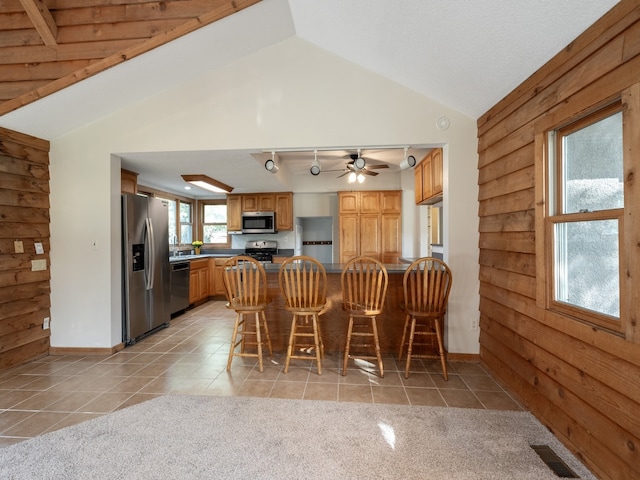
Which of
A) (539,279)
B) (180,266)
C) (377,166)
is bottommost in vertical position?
(180,266)

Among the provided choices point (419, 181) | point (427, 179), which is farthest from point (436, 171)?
point (419, 181)

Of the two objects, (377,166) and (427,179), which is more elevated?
(377,166)

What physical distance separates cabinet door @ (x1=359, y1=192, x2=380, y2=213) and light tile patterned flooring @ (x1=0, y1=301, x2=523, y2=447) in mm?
3216

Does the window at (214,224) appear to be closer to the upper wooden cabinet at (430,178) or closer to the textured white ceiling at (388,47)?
the textured white ceiling at (388,47)

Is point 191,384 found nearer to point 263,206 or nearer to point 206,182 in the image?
point 206,182

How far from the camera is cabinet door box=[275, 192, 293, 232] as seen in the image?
20.0 feet

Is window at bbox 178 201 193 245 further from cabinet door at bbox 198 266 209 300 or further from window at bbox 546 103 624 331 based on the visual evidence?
window at bbox 546 103 624 331

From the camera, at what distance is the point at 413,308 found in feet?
8.76

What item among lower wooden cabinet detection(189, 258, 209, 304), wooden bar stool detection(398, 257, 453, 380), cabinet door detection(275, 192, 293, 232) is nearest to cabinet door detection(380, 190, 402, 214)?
cabinet door detection(275, 192, 293, 232)

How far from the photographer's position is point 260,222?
6027 millimetres

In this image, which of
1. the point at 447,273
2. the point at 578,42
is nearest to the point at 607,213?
the point at 578,42

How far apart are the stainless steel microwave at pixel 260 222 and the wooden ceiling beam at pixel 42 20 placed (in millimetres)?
3850

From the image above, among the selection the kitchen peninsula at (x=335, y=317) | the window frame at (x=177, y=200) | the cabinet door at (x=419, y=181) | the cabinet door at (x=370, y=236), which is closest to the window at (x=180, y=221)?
the window frame at (x=177, y=200)

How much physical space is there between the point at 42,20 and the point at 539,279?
4.07m
